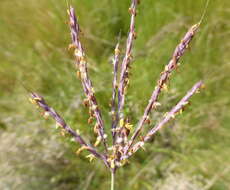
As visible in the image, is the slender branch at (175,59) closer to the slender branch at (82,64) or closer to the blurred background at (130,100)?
the slender branch at (82,64)

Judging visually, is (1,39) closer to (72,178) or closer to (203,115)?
(72,178)

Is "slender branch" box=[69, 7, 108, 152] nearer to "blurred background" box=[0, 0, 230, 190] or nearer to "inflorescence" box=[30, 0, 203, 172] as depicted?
"inflorescence" box=[30, 0, 203, 172]

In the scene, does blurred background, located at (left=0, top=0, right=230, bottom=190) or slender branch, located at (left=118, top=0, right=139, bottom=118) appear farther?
blurred background, located at (left=0, top=0, right=230, bottom=190)

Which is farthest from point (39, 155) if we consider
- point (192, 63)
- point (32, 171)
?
point (192, 63)

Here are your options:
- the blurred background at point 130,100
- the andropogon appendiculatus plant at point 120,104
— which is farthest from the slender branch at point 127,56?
the blurred background at point 130,100

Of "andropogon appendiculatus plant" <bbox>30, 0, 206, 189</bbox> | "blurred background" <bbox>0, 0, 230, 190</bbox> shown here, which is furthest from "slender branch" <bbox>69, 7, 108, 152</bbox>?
"blurred background" <bbox>0, 0, 230, 190</bbox>

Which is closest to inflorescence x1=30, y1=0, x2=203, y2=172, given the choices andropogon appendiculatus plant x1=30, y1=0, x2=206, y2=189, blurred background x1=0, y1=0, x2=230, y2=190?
andropogon appendiculatus plant x1=30, y1=0, x2=206, y2=189

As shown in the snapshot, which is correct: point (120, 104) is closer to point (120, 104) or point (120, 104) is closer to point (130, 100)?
point (120, 104)

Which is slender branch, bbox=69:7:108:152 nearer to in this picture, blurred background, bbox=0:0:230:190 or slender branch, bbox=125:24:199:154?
slender branch, bbox=125:24:199:154
